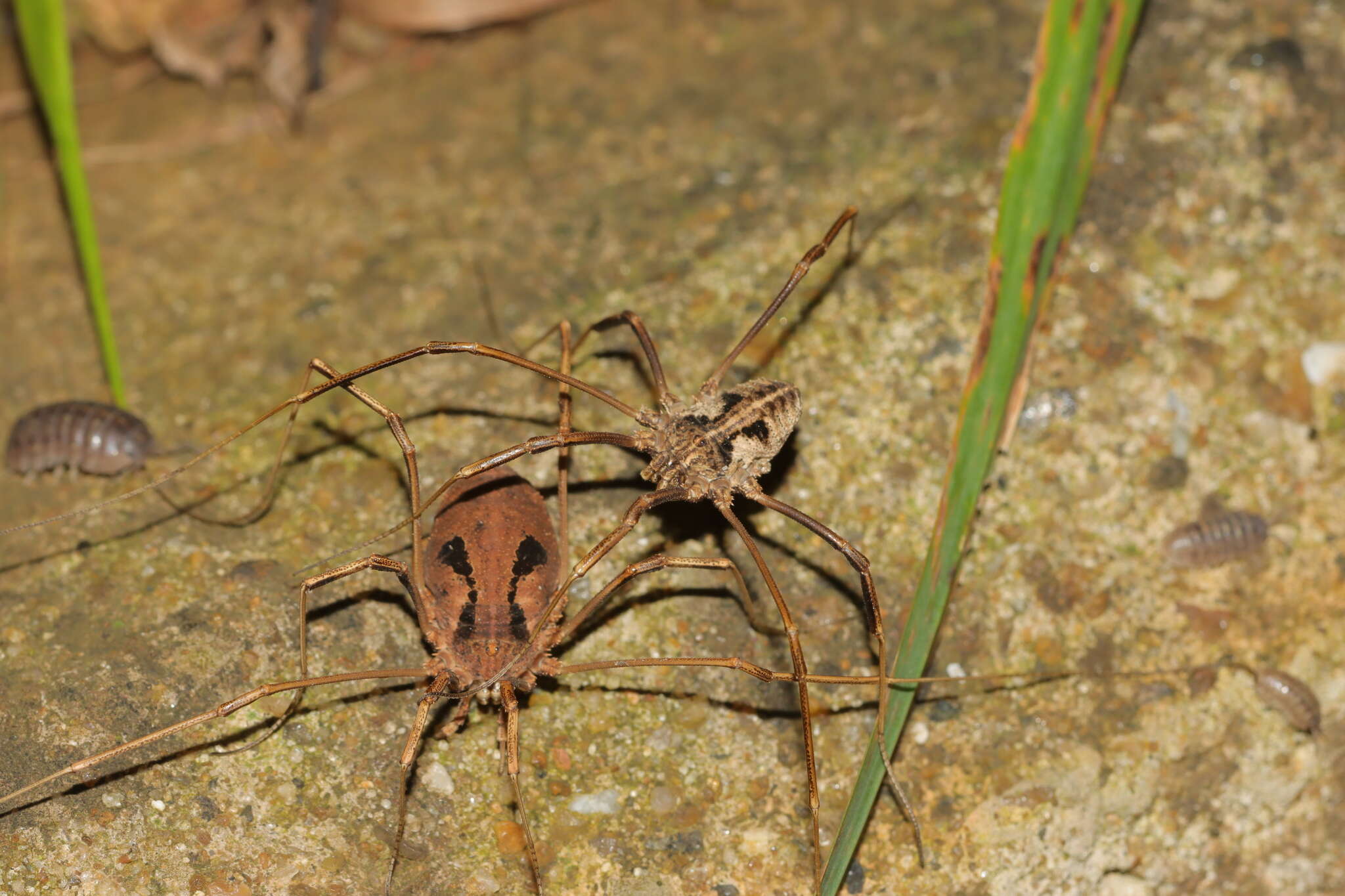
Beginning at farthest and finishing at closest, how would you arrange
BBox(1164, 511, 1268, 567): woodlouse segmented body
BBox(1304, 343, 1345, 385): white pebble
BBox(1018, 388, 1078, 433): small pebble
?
BBox(1304, 343, 1345, 385): white pebble
BBox(1018, 388, 1078, 433): small pebble
BBox(1164, 511, 1268, 567): woodlouse segmented body

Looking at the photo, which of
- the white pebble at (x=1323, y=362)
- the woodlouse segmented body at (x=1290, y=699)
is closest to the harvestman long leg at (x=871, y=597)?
the woodlouse segmented body at (x=1290, y=699)

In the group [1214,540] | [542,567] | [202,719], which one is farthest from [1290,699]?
[202,719]

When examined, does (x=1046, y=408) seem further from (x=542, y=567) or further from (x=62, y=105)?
(x=62, y=105)

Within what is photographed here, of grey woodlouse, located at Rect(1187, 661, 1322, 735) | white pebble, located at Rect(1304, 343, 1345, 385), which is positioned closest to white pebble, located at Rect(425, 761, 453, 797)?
grey woodlouse, located at Rect(1187, 661, 1322, 735)

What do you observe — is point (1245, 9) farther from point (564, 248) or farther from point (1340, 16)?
point (564, 248)

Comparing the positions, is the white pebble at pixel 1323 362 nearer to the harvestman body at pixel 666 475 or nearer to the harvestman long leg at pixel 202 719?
the harvestman body at pixel 666 475

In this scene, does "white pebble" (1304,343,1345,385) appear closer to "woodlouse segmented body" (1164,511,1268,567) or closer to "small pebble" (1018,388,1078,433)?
"woodlouse segmented body" (1164,511,1268,567)

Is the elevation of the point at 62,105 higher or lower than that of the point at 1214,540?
higher
